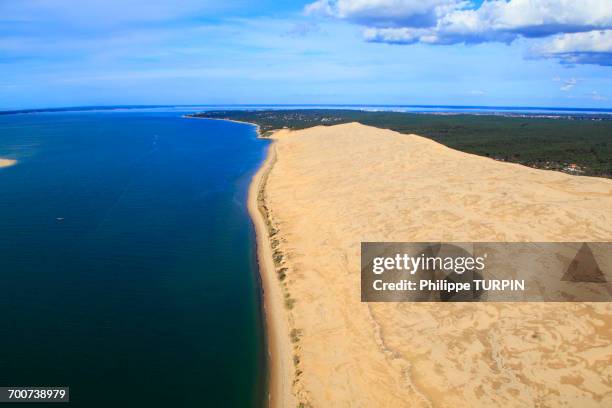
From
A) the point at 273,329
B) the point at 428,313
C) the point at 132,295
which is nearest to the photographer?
the point at 428,313

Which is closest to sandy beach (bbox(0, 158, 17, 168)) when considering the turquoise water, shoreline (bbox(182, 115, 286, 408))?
the turquoise water

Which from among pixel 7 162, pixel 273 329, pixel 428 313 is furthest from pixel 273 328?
pixel 7 162

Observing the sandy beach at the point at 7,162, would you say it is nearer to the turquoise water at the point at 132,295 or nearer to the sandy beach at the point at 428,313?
the turquoise water at the point at 132,295

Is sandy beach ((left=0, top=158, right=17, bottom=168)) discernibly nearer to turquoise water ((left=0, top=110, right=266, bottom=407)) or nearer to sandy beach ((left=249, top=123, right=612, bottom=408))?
turquoise water ((left=0, top=110, right=266, bottom=407))

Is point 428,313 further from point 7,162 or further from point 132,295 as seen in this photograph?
point 7,162

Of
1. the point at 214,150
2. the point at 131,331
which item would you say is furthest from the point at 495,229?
the point at 214,150
